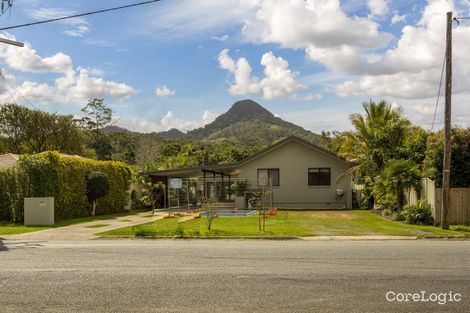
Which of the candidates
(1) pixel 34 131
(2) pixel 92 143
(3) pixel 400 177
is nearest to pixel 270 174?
(3) pixel 400 177

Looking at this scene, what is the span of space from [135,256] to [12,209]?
1460 cm

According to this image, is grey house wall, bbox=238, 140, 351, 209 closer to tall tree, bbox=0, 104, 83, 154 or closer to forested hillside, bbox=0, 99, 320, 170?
forested hillside, bbox=0, 99, 320, 170

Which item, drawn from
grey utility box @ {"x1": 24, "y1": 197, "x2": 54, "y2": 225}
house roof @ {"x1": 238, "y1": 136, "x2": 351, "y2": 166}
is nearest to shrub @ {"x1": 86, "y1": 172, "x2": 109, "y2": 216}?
grey utility box @ {"x1": 24, "y1": 197, "x2": 54, "y2": 225}

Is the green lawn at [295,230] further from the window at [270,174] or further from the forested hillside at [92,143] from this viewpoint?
the forested hillside at [92,143]

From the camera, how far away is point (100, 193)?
3064 centimetres

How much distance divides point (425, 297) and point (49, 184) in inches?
843

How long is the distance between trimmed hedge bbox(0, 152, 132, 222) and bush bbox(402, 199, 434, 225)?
1750cm

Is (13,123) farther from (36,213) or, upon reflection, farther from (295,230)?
(295,230)

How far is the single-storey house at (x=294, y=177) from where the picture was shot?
3547cm

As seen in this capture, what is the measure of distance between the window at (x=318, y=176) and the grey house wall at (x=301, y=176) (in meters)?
0.25

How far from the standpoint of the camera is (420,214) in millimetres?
21969

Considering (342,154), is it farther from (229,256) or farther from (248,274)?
(248,274)

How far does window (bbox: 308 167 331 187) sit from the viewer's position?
35.9 metres

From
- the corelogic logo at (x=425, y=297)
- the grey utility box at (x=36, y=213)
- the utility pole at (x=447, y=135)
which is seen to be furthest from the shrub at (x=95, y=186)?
the corelogic logo at (x=425, y=297)
